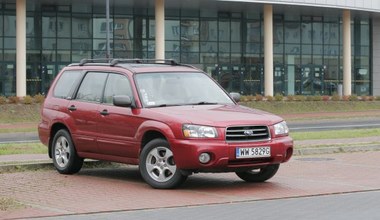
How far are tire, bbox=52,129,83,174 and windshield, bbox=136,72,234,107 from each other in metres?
1.71

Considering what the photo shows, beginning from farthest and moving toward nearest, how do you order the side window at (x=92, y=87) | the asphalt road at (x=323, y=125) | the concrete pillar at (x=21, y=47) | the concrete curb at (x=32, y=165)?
the concrete pillar at (x=21, y=47), the asphalt road at (x=323, y=125), the concrete curb at (x=32, y=165), the side window at (x=92, y=87)

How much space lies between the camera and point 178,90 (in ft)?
38.4

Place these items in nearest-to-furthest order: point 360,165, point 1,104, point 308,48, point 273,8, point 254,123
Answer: point 254,123, point 360,165, point 1,104, point 273,8, point 308,48

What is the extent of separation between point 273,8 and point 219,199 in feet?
128

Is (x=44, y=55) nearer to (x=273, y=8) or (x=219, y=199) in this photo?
(x=273, y=8)

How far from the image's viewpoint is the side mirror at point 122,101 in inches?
440

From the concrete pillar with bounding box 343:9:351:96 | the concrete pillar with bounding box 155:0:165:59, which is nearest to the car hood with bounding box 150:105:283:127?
the concrete pillar with bounding box 155:0:165:59

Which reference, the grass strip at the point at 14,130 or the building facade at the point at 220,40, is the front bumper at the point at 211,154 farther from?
the building facade at the point at 220,40

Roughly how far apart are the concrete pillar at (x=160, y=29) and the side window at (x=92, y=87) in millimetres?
31005

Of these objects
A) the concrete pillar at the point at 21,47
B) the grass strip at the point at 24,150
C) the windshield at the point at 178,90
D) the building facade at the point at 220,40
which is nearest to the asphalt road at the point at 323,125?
the grass strip at the point at 24,150

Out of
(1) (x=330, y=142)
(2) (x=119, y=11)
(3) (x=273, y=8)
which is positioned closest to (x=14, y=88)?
(2) (x=119, y=11)

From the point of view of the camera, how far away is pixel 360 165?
46.1 ft

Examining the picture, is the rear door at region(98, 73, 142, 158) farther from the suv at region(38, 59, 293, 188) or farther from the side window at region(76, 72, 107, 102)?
the side window at region(76, 72, 107, 102)

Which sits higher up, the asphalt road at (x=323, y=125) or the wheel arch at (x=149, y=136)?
the wheel arch at (x=149, y=136)
